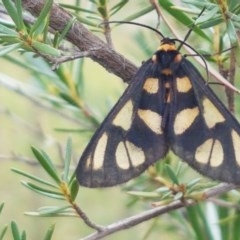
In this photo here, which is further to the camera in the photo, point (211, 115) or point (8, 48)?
point (211, 115)

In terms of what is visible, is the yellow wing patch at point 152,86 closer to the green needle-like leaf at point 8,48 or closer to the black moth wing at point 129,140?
the black moth wing at point 129,140

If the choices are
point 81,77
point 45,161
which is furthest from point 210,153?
point 81,77

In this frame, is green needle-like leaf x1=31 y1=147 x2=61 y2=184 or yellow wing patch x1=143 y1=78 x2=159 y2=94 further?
yellow wing patch x1=143 y1=78 x2=159 y2=94

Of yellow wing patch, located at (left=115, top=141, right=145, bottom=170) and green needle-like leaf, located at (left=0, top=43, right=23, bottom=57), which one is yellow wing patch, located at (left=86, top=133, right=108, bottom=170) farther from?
green needle-like leaf, located at (left=0, top=43, right=23, bottom=57)

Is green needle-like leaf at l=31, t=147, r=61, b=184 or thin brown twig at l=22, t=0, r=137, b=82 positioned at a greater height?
thin brown twig at l=22, t=0, r=137, b=82

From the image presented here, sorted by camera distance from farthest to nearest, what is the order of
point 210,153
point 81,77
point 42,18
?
point 81,77
point 210,153
point 42,18

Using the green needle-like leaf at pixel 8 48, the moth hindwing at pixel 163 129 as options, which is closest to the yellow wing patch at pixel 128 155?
the moth hindwing at pixel 163 129

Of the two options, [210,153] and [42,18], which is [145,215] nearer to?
[210,153]

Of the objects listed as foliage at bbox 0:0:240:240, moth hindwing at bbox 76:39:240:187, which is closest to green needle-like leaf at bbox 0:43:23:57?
foliage at bbox 0:0:240:240
